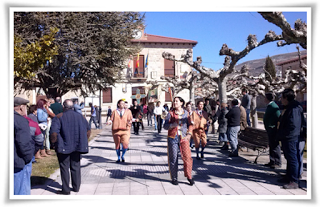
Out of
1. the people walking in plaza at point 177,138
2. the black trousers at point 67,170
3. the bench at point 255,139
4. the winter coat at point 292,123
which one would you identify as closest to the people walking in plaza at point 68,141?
the black trousers at point 67,170

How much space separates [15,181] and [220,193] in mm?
3305

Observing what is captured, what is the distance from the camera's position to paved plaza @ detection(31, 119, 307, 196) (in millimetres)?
5320

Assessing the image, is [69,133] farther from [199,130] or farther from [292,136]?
[199,130]

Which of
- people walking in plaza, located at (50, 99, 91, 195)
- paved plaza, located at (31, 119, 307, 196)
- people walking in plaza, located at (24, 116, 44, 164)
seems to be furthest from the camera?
paved plaza, located at (31, 119, 307, 196)

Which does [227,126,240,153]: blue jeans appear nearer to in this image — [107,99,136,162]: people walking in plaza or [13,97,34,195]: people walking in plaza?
[107,99,136,162]: people walking in plaza

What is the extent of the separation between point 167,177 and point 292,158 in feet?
8.37

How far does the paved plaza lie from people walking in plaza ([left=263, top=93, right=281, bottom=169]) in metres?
0.25

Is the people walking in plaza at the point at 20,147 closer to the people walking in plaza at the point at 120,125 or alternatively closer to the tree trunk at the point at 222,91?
the people walking in plaza at the point at 120,125

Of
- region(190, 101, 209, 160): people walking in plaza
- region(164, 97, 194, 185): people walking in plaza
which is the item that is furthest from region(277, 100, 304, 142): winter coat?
region(190, 101, 209, 160): people walking in plaza

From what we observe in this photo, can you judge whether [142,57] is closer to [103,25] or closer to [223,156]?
[103,25]

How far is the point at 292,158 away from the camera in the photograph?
5426 millimetres

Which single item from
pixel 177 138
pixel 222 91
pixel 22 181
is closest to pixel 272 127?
pixel 177 138

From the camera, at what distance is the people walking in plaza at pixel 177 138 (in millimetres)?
5781
